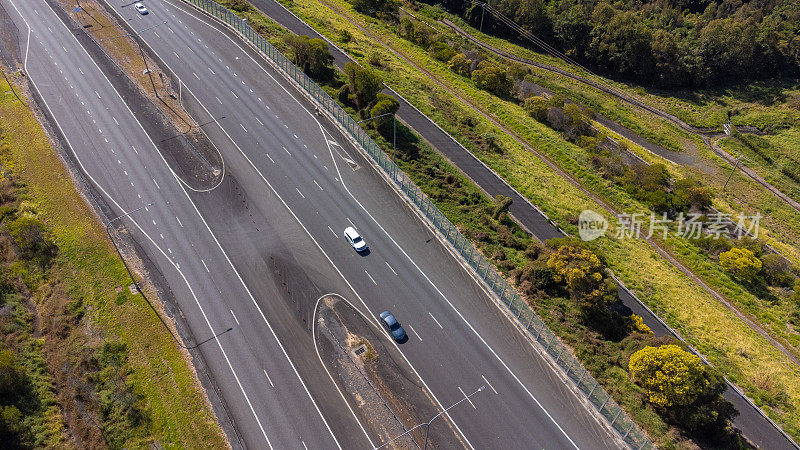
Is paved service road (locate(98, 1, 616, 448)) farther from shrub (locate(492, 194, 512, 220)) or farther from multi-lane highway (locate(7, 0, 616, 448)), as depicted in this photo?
shrub (locate(492, 194, 512, 220))

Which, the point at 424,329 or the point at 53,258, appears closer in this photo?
the point at 424,329

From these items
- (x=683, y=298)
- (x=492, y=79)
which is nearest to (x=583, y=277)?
(x=683, y=298)

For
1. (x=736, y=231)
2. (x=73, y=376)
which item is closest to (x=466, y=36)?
(x=736, y=231)

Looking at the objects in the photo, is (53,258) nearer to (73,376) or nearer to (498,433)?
(73,376)

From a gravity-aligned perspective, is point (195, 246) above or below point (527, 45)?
below

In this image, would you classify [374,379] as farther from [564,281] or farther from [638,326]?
[638,326]
